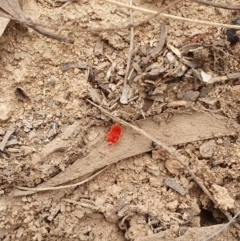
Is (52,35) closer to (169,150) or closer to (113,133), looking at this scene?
(113,133)

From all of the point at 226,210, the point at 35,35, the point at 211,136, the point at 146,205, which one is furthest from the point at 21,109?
the point at 226,210

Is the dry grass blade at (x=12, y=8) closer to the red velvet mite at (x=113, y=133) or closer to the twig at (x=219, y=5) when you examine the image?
the red velvet mite at (x=113, y=133)

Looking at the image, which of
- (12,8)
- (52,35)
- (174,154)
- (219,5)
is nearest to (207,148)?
(174,154)

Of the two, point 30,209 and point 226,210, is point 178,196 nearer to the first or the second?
point 226,210

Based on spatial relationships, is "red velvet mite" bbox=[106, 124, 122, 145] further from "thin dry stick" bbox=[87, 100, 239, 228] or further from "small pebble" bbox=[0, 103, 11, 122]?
"small pebble" bbox=[0, 103, 11, 122]

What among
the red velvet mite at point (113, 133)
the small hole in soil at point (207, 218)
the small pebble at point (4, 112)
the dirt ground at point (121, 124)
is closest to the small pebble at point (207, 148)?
the dirt ground at point (121, 124)
